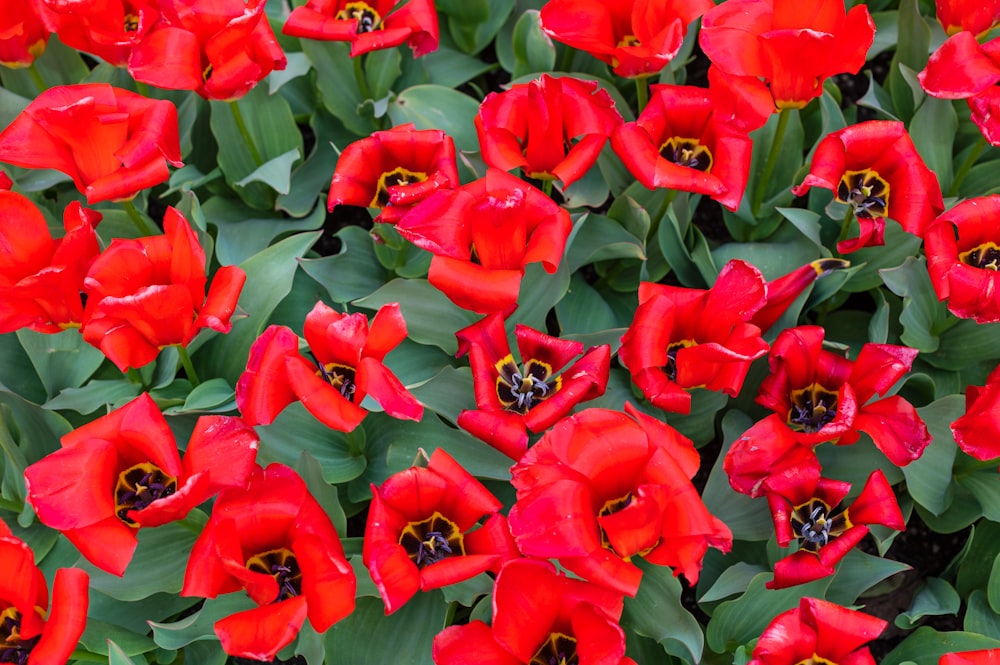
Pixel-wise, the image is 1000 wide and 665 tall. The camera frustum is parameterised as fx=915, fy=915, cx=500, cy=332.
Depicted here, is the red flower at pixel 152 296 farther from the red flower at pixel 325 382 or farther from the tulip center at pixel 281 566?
the tulip center at pixel 281 566

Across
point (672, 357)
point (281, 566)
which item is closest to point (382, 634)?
point (281, 566)

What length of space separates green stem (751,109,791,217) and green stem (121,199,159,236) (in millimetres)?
1079

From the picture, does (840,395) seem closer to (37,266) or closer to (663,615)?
(663,615)

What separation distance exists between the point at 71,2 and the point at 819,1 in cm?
113

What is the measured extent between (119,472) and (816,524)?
0.96 metres

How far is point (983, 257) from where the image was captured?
4.55ft

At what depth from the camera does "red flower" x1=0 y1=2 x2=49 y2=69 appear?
1566 mm

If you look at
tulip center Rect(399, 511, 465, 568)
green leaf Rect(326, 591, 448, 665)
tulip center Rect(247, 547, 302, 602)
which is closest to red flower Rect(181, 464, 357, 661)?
tulip center Rect(247, 547, 302, 602)

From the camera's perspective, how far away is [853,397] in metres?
1.25

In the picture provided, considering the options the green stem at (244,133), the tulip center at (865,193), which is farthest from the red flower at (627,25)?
the green stem at (244,133)

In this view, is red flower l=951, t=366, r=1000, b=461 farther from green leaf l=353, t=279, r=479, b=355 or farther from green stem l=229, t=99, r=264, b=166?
green stem l=229, t=99, r=264, b=166

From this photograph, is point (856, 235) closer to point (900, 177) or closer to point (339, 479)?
point (900, 177)

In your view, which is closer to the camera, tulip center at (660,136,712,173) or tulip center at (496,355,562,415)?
tulip center at (496,355,562,415)

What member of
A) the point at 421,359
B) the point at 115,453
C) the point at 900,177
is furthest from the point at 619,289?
the point at 115,453
